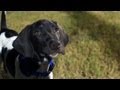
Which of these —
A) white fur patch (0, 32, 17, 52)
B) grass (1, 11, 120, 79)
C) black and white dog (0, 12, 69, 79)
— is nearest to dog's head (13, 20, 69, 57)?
black and white dog (0, 12, 69, 79)

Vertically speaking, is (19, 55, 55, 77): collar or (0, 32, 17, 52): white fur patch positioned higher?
(0, 32, 17, 52): white fur patch

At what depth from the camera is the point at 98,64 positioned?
171 inches

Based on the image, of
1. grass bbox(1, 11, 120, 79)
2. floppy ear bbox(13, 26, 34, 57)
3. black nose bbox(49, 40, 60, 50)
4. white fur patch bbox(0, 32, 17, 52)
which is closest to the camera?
black nose bbox(49, 40, 60, 50)

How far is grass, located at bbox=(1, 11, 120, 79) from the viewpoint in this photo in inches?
166

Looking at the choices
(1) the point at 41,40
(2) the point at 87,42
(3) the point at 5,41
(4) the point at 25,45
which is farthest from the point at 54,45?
(2) the point at 87,42

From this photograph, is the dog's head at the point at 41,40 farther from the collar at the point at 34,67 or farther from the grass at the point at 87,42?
the grass at the point at 87,42

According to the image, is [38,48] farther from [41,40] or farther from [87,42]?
[87,42]

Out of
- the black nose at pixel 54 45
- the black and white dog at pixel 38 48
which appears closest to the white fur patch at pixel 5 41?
the black and white dog at pixel 38 48

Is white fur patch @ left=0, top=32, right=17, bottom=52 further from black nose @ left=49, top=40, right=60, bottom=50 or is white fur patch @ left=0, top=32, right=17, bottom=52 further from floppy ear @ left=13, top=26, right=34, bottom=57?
black nose @ left=49, top=40, right=60, bottom=50

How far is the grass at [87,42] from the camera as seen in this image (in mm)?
4219

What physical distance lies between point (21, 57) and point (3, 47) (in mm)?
647

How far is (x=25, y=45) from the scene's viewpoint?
327 cm
